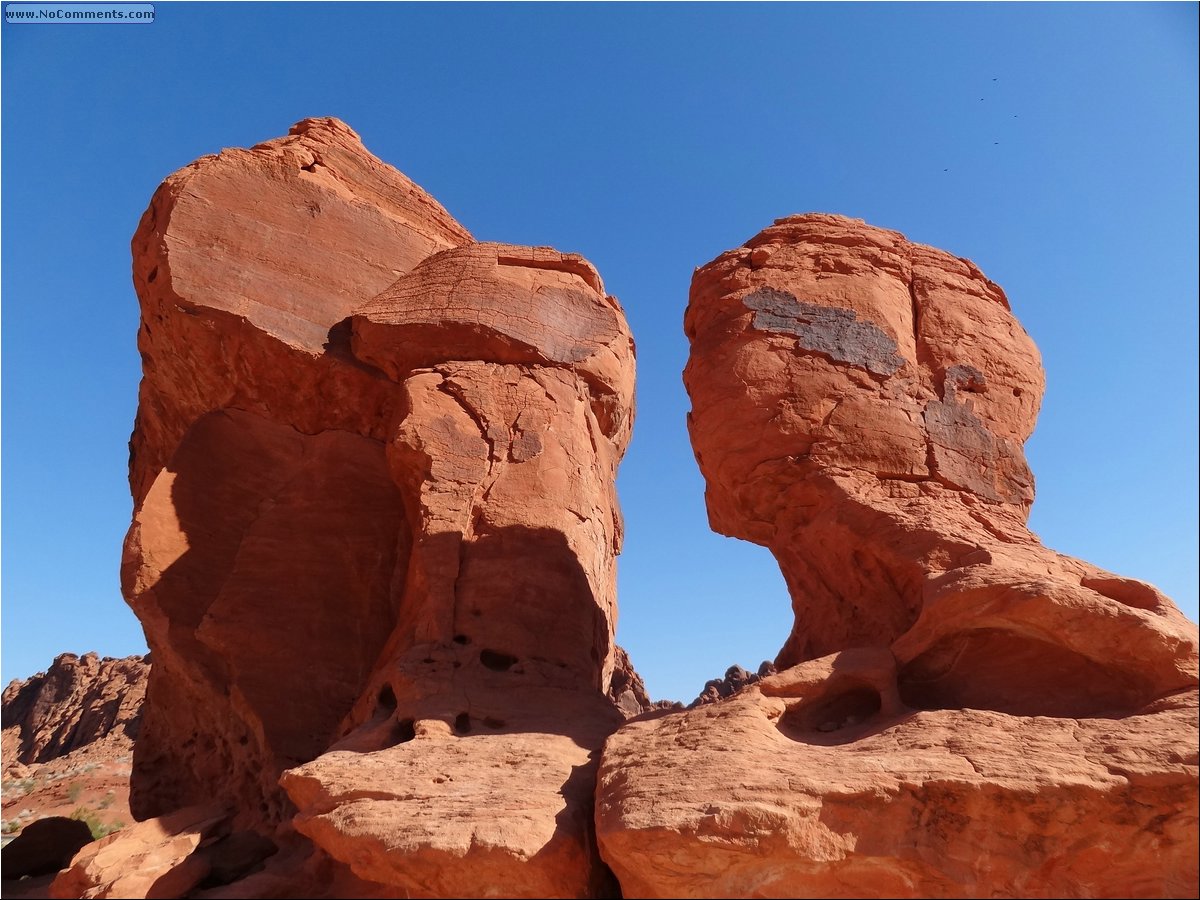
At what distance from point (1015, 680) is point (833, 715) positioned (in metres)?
1.37

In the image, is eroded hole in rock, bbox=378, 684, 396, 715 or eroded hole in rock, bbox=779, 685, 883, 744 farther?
eroded hole in rock, bbox=378, 684, 396, 715

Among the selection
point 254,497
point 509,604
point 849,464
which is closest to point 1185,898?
point 849,464

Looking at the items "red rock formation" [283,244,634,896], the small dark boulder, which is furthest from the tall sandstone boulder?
the small dark boulder

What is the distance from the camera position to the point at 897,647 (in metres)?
6.82

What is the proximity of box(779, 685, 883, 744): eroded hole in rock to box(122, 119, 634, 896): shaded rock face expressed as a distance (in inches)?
65.7

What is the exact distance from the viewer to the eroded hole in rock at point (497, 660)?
8.41 meters

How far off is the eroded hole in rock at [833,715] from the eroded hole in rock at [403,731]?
10.5 ft

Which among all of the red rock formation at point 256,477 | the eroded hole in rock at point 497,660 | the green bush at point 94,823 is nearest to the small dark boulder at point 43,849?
the red rock formation at point 256,477

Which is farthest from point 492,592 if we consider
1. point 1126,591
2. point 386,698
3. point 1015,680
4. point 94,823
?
point 94,823

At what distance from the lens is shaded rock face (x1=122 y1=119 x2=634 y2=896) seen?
8.52 metres

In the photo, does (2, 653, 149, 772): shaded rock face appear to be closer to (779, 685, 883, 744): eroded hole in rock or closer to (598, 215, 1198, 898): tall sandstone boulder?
(598, 215, 1198, 898): tall sandstone boulder

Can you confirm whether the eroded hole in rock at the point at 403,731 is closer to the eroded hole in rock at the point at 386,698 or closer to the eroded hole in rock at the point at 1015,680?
the eroded hole in rock at the point at 386,698

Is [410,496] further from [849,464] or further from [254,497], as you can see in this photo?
[849,464]

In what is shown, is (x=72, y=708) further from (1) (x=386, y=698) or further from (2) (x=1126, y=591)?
(2) (x=1126, y=591)
